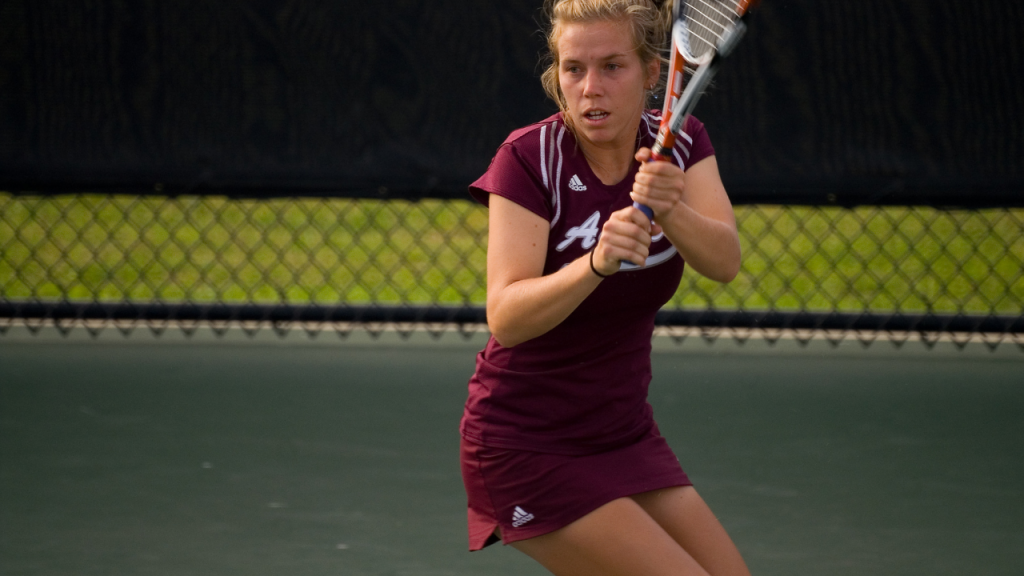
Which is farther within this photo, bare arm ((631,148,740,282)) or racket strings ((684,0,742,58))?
racket strings ((684,0,742,58))

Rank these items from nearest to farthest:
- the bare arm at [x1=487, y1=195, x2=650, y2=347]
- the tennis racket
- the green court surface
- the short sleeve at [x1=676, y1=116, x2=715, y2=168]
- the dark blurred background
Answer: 1. the bare arm at [x1=487, y1=195, x2=650, y2=347]
2. the tennis racket
3. the short sleeve at [x1=676, y1=116, x2=715, y2=168]
4. the green court surface
5. the dark blurred background

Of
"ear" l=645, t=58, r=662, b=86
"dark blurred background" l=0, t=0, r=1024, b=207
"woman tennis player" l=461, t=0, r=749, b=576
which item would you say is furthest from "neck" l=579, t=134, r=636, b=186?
"dark blurred background" l=0, t=0, r=1024, b=207

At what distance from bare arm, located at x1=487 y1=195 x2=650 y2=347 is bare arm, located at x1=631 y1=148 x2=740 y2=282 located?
61mm

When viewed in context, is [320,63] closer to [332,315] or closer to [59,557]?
[332,315]

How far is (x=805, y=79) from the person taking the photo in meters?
4.06

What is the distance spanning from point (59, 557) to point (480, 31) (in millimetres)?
Answer: 2107

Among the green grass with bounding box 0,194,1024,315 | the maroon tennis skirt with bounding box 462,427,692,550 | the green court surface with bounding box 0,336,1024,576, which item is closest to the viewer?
the maroon tennis skirt with bounding box 462,427,692,550

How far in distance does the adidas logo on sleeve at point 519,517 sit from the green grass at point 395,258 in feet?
11.0

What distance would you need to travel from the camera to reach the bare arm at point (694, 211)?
186cm

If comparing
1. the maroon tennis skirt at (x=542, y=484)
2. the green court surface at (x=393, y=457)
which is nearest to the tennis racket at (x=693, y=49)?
the maroon tennis skirt at (x=542, y=484)

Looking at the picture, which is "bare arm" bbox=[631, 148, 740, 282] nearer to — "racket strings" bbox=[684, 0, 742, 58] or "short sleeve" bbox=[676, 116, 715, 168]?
"short sleeve" bbox=[676, 116, 715, 168]

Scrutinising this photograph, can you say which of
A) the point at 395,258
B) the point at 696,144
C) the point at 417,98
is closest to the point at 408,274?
the point at 395,258

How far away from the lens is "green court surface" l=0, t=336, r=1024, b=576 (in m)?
3.04

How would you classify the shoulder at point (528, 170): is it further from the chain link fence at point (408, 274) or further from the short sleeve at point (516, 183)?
the chain link fence at point (408, 274)
